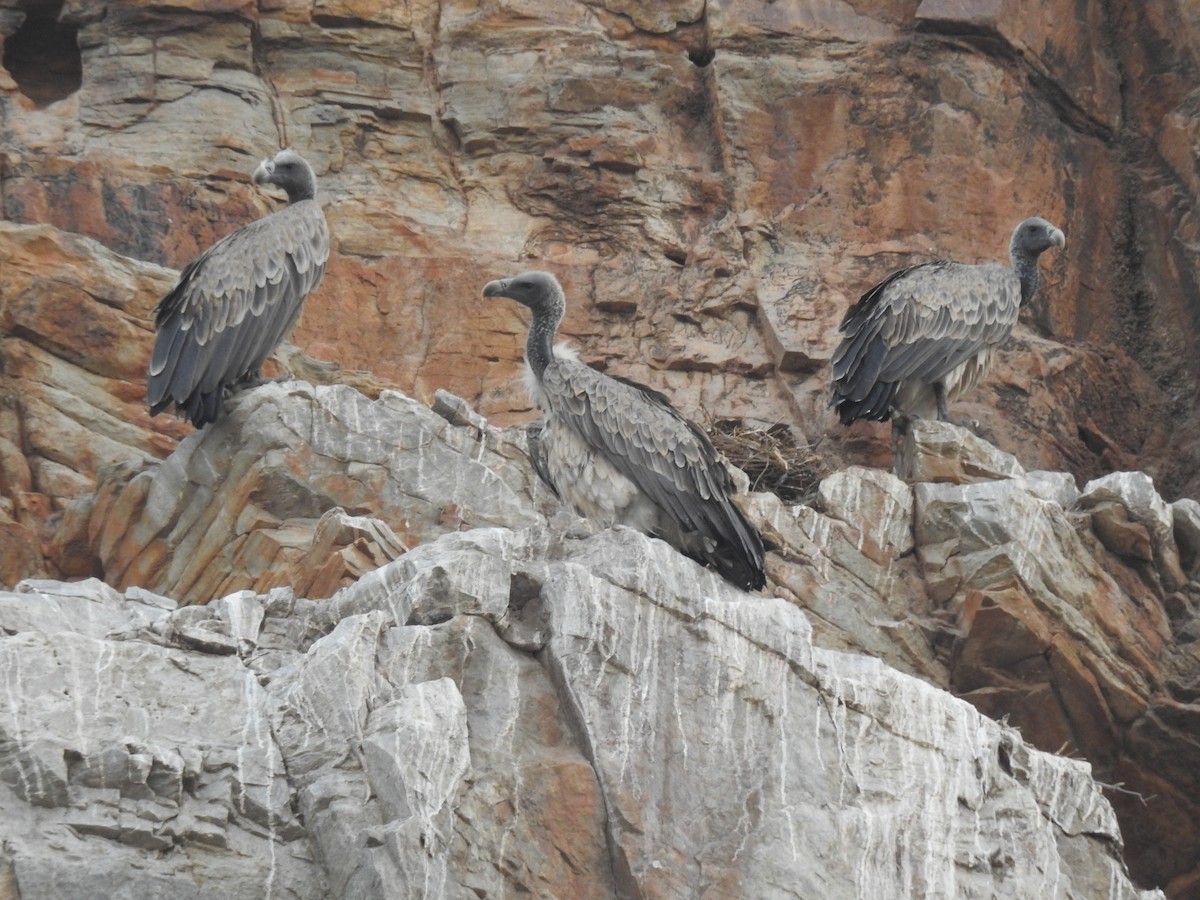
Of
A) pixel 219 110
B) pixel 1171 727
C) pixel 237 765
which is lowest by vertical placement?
pixel 1171 727

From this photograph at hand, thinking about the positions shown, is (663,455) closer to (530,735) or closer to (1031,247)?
(530,735)

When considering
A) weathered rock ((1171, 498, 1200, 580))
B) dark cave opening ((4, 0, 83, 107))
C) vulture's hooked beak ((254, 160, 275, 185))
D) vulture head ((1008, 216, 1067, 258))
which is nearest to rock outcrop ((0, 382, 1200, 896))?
weathered rock ((1171, 498, 1200, 580))

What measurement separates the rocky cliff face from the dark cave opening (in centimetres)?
3

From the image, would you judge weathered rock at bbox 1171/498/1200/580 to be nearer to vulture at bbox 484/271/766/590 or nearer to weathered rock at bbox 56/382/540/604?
vulture at bbox 484/271/766/590

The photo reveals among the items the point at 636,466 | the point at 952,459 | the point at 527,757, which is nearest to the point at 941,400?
the point at 952,459

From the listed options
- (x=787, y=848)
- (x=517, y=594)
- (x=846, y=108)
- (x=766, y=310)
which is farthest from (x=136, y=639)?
(x=846, y=108)

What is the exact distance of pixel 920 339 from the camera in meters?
17.6

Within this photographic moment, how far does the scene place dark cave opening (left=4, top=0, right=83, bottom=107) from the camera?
2041 centimetres

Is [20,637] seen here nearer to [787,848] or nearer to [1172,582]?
[787,848]

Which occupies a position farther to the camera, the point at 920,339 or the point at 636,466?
the point at 920,339

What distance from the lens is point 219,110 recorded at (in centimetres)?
1980

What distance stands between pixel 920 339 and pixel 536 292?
157 inches

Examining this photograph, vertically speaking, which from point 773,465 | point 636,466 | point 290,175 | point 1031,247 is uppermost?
point 290,175

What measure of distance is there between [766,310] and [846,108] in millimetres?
2131
